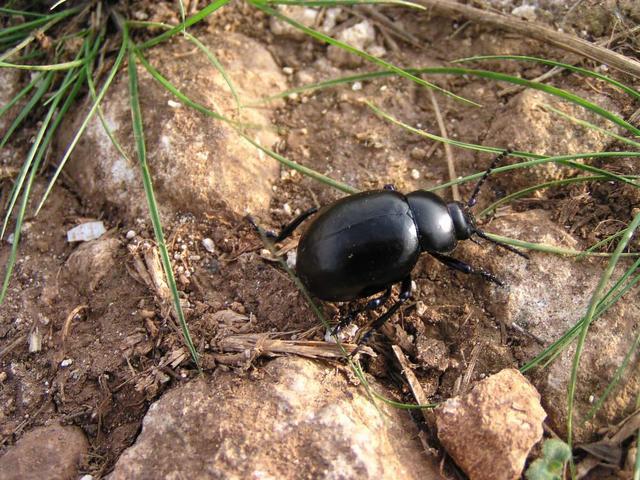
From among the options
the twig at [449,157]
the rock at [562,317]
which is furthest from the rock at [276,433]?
the twig at [449,157]

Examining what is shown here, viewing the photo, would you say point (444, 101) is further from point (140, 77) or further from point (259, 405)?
point (259, 405)

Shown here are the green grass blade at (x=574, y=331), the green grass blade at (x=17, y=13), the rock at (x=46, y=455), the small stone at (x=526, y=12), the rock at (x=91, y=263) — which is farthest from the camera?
the small stone at (x=526, y=12)

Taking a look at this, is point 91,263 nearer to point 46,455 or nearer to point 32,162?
point 32,162

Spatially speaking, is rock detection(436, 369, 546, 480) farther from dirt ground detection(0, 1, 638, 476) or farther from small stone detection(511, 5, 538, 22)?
small stone detection(511, 5, 538, 22)

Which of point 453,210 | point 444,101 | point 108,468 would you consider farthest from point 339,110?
point 108,468

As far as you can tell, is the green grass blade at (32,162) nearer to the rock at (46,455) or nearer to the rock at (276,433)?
the rock at (46,455)

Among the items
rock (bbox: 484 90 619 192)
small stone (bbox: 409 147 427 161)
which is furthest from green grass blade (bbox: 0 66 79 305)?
rock (bbox: 484 90 619 192)
